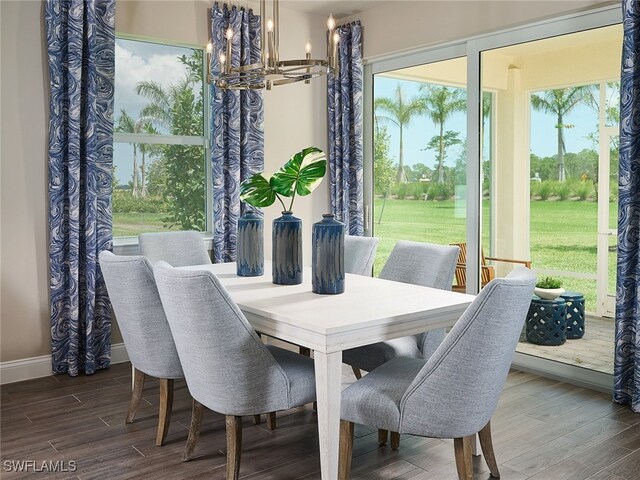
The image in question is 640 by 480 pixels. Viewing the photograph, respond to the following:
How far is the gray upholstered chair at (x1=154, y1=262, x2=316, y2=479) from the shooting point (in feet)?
7.83

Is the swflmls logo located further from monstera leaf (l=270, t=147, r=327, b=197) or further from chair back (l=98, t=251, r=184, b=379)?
monstera leaf (l=270, t=147, r=327, b=197)

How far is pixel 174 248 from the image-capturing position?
13.8 ft

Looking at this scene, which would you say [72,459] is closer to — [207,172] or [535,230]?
[207,172]

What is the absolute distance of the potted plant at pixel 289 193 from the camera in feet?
10.2

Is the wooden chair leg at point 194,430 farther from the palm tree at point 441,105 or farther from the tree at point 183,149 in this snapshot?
the palm tree at point 441,105

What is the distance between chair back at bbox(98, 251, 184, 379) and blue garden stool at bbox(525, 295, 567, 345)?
2447mm

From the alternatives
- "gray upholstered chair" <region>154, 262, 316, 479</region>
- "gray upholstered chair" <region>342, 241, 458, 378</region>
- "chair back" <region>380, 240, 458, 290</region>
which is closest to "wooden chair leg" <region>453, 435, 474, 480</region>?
"gray upholstered chair" <region>154, 262, 316, 479</region>

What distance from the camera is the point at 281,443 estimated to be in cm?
311

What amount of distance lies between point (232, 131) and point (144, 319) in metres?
2.33

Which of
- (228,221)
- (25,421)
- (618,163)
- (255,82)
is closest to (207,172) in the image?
(228,221)

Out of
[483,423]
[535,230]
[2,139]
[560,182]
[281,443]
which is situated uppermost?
[2,139]

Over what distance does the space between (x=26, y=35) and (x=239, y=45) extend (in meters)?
1.53

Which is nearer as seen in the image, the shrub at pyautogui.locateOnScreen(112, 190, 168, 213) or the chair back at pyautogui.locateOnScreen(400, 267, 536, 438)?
the chair back at pyautogui.locateOnScreen(400, 267, 536, 438)

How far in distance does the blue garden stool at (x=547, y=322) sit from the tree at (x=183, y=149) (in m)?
2.60
